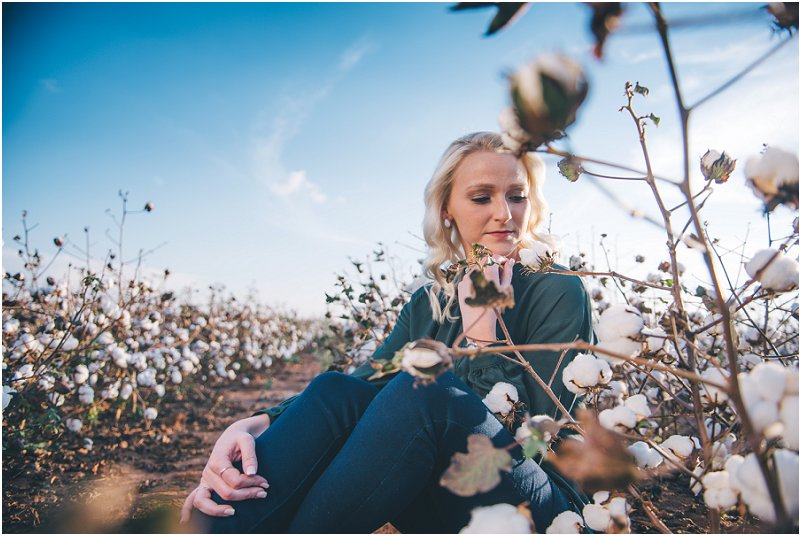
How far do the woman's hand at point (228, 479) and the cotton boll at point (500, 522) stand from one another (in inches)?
27.0

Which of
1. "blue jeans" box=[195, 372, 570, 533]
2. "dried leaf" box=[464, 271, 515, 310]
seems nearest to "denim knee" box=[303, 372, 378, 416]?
"blue jeans" box=[195, 372, 570, 533]

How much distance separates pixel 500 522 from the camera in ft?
1.78

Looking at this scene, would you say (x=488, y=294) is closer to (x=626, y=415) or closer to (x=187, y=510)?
(x=626, y=415)

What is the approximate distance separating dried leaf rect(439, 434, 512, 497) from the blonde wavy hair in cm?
134

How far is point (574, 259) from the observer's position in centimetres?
182

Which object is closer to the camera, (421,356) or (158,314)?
(421,356)

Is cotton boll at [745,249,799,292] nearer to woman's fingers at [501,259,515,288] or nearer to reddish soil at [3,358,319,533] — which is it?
woman's fingers at [501,259,515,288]

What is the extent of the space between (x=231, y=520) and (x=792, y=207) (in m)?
1.15

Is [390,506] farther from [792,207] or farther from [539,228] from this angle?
[539,228]

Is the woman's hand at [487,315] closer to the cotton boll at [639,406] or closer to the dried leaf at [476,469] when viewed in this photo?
the cotton boll at [639,406]

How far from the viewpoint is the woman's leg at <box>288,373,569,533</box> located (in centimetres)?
104

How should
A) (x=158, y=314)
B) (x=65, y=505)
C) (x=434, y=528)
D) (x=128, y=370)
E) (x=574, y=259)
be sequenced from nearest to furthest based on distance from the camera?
(x=434, y=528) → (x=574, y=259) → (x=65, y=505) → (x=128, y=370) → (x=158, y=314)

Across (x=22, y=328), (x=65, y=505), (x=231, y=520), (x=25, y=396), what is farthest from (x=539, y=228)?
(x=22, y=328)

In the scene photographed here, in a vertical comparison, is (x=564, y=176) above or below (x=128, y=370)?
above
